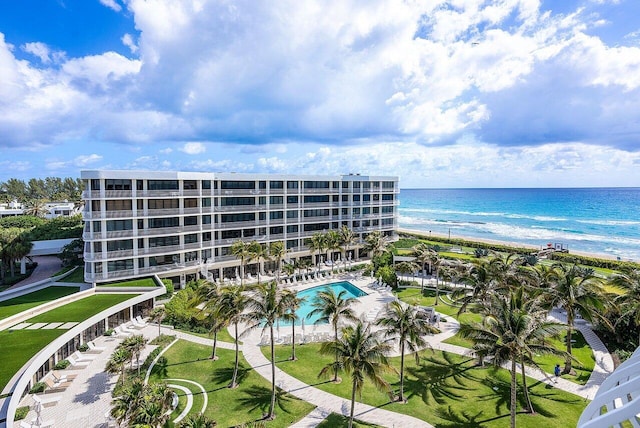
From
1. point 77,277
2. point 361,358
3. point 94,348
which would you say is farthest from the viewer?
point 77,277

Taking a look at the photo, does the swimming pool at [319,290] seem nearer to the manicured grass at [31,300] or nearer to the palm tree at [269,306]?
the palm tree at [269,306]

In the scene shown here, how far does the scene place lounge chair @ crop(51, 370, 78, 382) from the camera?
81.8 feet

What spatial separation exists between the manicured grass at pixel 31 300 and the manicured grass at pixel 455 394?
25.1 m

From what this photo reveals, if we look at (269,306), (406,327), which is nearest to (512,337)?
(406,327)

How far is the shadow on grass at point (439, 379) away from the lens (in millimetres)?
23859

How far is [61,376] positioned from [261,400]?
15.2 metres

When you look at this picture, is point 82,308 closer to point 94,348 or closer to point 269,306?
point 94,348

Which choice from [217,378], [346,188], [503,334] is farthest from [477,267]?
[346,188]

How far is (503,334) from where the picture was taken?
18828mm

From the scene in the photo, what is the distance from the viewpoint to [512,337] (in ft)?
60.1

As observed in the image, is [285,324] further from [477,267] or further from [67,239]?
[67,239]

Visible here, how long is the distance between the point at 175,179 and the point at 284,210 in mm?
18524

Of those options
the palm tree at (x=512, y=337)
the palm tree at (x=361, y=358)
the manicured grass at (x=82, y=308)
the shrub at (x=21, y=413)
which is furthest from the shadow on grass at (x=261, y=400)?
the manicured grass at (x=82, y=308)

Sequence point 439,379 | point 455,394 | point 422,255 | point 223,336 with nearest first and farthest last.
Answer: point 455,394
point 439,379
point 223,336
point 422,255
